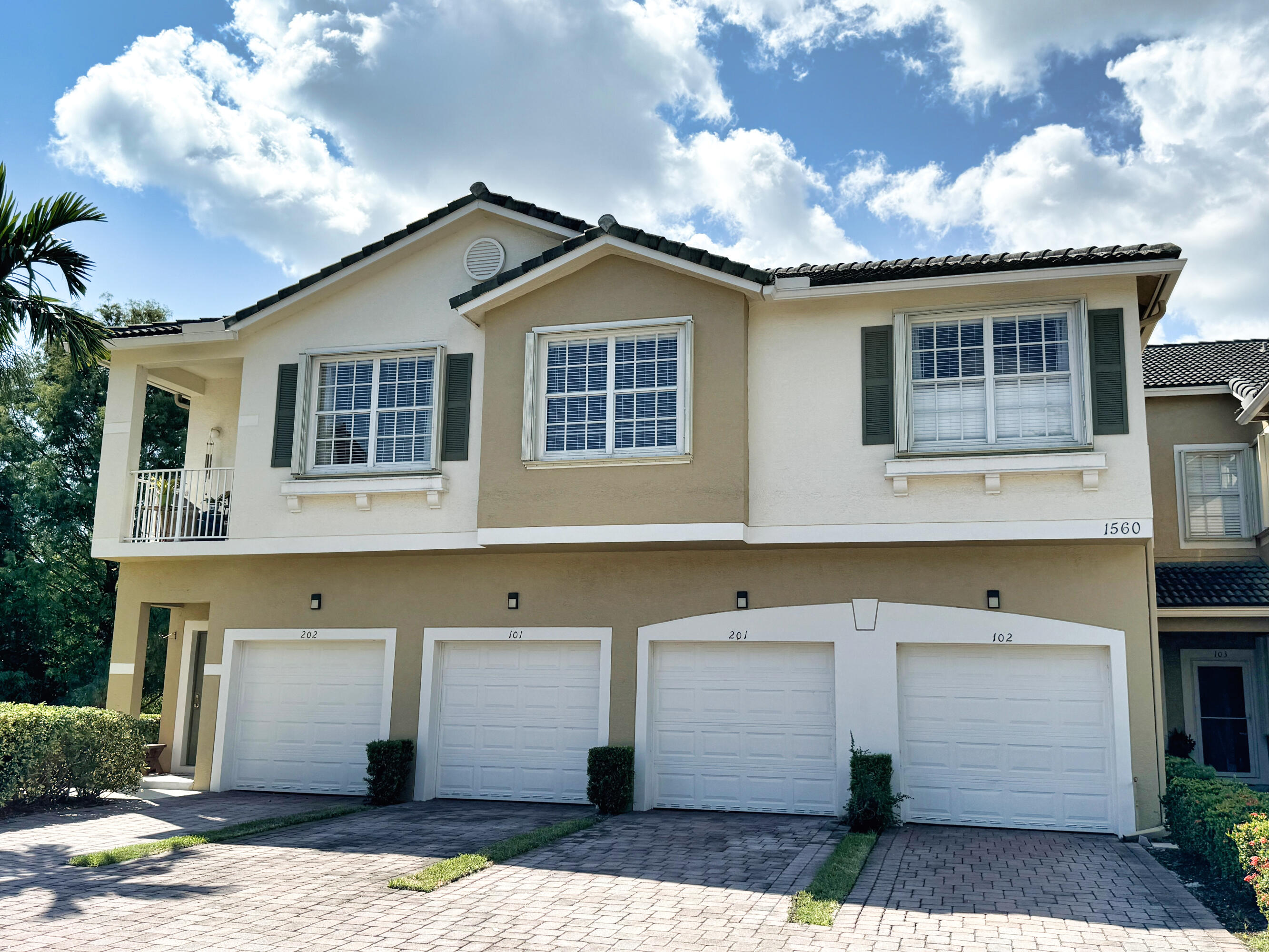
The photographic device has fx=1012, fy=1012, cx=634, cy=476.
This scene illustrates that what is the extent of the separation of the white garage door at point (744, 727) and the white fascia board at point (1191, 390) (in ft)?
27.6

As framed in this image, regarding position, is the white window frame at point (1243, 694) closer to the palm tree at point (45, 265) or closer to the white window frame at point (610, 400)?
the white window frame at point (610, 400)

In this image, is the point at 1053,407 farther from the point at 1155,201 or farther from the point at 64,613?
the point at 64,613

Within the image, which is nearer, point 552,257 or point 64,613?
point 552,257

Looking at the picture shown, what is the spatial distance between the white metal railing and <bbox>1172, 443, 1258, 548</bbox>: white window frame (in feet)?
50.6

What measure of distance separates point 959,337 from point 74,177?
1218 cm

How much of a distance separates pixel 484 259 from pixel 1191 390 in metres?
12.0

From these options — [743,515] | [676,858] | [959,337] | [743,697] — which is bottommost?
[676,858]

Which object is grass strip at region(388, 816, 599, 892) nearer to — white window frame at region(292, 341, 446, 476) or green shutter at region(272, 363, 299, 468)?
white window frame at region(292, 341, 446, 476)

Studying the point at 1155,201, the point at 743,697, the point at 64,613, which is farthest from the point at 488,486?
the point at 64,613

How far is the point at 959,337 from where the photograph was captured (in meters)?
12.7

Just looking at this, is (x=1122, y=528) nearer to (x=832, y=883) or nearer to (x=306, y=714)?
(x=832, y=883)

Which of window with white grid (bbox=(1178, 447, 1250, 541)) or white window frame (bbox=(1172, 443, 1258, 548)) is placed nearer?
white window frame (bbox=(1172, 443, 1258, 548))

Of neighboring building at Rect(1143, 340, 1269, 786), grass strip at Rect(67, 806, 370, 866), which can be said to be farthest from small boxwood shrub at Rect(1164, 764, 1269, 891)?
grass strip at Rect(67, 806, 370, 866)

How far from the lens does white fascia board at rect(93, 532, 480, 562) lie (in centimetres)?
1409
